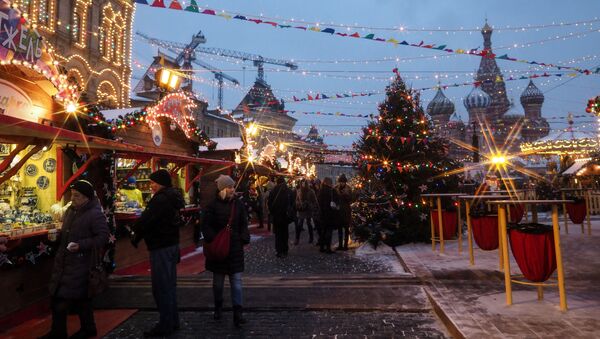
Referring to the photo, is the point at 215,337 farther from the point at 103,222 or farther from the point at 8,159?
the point at 8,159

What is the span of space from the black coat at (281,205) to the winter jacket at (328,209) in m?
0.85

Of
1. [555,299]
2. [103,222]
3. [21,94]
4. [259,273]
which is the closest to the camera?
[103,222]

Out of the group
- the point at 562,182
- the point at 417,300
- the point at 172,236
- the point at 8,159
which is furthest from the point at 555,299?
the point at 562,182

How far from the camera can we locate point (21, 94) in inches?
246

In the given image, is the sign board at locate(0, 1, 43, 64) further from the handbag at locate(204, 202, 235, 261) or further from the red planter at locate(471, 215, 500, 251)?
the red planter at locate(471, 215, 500, 251)

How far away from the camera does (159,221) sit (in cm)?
459

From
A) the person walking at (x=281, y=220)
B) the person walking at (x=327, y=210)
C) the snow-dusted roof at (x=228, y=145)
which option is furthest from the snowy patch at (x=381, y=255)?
the snow-dusted roof at (x=228, y=145)

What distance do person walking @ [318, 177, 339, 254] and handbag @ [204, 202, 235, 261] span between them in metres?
5.22

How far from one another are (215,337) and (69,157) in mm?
4540

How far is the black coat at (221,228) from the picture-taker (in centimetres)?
498

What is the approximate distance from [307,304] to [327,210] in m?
4.40

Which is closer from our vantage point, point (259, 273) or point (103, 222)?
point (103, 222)

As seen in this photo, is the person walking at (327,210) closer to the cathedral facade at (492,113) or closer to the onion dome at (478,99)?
the cathedral facade at (492,113)

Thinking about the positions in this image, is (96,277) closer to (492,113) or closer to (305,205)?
(305,205)
